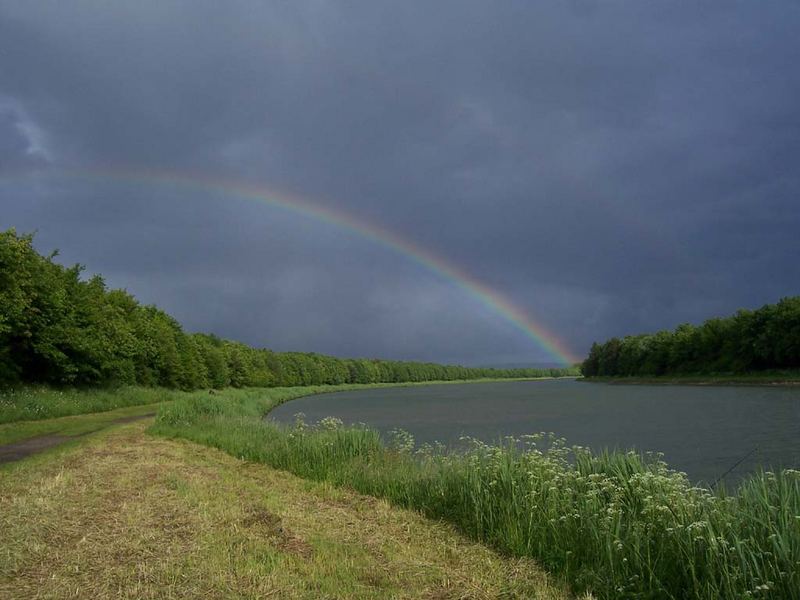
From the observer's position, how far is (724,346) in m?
104

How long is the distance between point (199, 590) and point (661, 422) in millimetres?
34675

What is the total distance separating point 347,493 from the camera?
11.4 meters

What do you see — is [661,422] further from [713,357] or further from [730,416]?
[713,357]

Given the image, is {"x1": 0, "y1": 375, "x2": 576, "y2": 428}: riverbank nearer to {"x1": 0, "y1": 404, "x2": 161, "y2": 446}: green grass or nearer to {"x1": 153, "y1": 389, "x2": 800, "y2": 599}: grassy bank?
{"x1": 0, "y1": 404, "x2": 161, "y2": 446}: green grass

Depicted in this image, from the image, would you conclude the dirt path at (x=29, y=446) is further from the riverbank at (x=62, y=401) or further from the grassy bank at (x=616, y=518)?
the grassy bank at (x=616, y=518)

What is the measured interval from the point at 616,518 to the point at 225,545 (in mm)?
4781

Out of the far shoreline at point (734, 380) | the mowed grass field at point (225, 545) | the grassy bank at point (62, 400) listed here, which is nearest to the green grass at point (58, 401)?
the grassy bank at point (62, 400)

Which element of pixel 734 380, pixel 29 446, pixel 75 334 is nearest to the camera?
pixel 29 446

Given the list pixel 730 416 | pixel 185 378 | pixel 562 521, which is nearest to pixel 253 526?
pixel 562 521

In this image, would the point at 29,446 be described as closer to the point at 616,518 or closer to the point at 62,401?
the point at 62,401

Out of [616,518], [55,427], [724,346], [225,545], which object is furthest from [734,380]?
[225,545]

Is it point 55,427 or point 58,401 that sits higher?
point 58,401

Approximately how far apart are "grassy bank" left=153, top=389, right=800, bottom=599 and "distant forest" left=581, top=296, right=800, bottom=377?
303ft

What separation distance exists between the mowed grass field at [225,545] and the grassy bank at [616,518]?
0.47 metres
